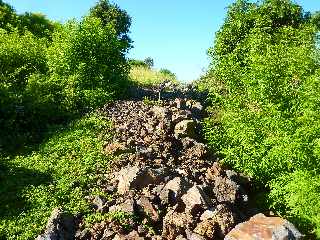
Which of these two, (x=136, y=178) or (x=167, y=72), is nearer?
(x=136, y=178)

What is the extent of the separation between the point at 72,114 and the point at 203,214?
15490 millimetres

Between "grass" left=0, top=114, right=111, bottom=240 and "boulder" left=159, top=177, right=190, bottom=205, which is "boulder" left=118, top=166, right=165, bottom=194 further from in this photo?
"grass" left=0, top=114, right=111, bottom=240

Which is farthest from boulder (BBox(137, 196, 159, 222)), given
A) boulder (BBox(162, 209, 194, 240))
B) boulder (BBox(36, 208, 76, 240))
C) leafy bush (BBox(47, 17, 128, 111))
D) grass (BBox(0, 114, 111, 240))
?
leafy bush (BBox(47, 17, 128, 111))

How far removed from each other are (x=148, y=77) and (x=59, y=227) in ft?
108

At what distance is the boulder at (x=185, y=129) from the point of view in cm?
2977

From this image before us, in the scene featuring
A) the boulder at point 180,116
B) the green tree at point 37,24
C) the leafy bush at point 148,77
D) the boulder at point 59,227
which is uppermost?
the green tree at point 37,24

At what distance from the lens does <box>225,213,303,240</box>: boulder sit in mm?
18719

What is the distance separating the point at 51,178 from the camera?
952 inches

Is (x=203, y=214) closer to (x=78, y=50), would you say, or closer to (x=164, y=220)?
(x=164, y=220)

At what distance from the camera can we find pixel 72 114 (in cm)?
3331

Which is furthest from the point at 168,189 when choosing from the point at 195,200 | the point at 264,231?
the point at 264,231

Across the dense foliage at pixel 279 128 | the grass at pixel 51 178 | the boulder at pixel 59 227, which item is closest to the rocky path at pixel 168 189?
the boulder at pixel 59 227

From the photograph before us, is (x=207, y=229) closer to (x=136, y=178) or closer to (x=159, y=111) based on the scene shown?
(x=136, y=178)

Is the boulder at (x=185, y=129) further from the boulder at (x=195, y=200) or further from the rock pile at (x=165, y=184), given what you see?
the boulder at (x=195, y=200)
